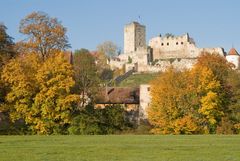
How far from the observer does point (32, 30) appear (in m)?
41.2

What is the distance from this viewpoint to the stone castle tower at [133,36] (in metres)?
120

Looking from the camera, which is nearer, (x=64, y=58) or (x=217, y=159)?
(x=217, y=159)

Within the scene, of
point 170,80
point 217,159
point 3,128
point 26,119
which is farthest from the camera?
point 170,80

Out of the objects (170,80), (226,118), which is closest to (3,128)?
(170,80)

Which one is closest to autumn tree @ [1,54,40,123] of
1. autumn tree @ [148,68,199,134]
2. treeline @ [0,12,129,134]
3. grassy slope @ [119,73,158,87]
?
treeline @ [0,12,129,134]

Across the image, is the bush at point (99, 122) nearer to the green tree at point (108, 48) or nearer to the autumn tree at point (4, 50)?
the autumn tree at point (4, 50)

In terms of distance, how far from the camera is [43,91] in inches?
1516

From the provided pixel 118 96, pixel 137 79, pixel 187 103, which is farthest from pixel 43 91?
pixel 137 79

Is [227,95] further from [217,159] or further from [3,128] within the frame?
[217,159]

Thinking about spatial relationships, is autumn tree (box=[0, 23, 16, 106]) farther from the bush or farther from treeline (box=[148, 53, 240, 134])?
treeline (box=[148, 53, 240, 134])

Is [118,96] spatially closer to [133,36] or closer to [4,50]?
[4,50]

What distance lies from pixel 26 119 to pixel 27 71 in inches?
158

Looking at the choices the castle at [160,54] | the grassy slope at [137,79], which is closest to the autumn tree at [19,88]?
the grassy slope at [137,79]

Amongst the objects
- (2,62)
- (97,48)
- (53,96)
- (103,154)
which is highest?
(97,48)
